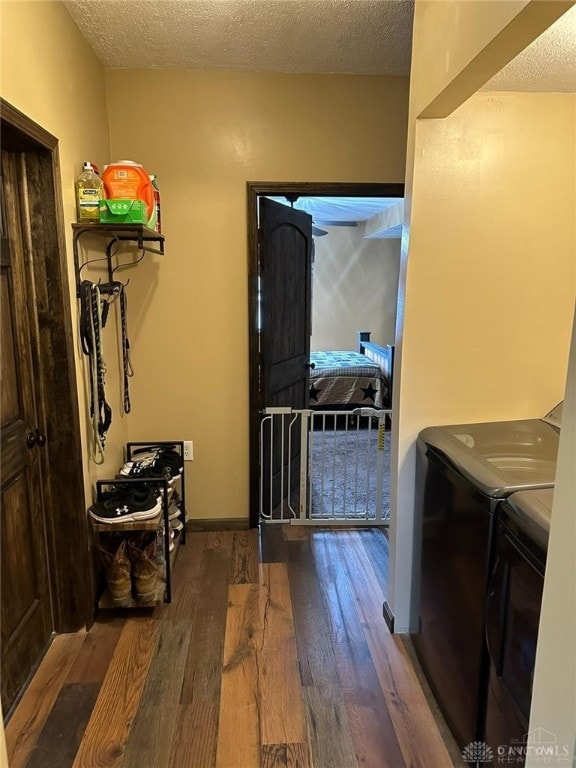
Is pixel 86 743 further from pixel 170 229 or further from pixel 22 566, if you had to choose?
pixel 170 229

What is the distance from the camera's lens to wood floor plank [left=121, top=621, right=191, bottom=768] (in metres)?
1.57

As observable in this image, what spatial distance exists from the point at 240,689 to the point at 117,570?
72 cm

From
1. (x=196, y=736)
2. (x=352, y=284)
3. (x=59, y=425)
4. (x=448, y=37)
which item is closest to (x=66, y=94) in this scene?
(x=59, y=425)

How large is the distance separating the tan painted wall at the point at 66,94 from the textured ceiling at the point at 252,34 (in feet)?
0.49

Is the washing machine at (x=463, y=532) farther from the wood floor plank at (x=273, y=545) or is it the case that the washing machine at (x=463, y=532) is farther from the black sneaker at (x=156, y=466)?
the black sneaker at (x=156, y=466)

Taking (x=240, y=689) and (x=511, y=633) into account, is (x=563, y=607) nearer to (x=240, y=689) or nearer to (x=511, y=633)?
(x=511, y=633)

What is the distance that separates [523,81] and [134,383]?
7.48 ft

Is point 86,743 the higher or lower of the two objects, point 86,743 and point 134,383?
the lower

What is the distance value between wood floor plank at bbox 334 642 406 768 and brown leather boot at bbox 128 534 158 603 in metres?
0.84

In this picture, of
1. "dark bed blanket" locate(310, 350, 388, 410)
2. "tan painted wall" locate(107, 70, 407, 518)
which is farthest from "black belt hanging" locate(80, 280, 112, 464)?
"dark bed blanket" locate(310, 350, 388, 410)

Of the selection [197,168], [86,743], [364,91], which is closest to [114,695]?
[86,743]

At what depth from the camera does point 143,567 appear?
219 centimetres

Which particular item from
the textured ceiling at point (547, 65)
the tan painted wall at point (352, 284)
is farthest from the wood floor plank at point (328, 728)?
the tan painted wall at point (352, 284)

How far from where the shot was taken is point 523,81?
1762 millimetres
